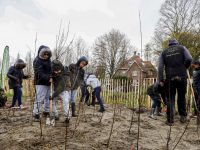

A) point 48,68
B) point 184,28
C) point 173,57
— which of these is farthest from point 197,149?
point 184,28

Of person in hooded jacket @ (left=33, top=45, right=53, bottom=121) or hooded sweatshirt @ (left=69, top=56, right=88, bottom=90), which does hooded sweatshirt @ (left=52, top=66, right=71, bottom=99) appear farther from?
hooded sweatshirt @ (left=69, top=56, right=88, bottom=90)

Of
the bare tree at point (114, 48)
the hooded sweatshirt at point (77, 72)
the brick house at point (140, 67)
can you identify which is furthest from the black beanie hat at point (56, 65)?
the bare tree at point (114, 48)

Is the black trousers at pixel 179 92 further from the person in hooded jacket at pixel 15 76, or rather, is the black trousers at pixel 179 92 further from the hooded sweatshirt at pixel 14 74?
the hooded sweatshirt at pixel 14 74

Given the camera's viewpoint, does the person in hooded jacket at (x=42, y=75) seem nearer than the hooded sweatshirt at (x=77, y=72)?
Yes

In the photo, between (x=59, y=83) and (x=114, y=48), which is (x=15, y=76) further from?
(x=114, y=48)

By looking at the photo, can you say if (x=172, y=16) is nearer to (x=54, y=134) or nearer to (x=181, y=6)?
(x=181, y=6)

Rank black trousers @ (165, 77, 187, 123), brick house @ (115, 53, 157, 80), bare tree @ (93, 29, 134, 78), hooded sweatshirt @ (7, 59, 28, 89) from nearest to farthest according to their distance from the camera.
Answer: brick house @ (115, 53, 157, 80)
black trousers @ (165, 77, 187, 123)
hooded sweatshirt @ (7, 59, 28, 89)
bare tree @ (93, 29, 134, 78)

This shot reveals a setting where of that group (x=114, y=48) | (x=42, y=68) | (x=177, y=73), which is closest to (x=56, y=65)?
(x=42, y=68)

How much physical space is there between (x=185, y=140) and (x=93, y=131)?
1481mm

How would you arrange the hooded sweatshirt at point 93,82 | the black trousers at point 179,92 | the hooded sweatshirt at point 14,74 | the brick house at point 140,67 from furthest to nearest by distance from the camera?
the hooded sweatshirt at point 93,82 < the hooded sweatshirt at point 14,74 < the black trousers at point 179,92 < the brick house at point 140,67


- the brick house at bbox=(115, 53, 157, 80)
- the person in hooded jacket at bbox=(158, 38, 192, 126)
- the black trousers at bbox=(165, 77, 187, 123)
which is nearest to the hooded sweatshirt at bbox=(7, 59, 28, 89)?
the brick house at bbox=(115, 53, 157, 80)

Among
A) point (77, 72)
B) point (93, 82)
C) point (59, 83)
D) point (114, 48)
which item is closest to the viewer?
point (59, 83)

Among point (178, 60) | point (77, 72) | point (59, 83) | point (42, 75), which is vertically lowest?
point (59, 83)

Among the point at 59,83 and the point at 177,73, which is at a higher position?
the point at 177,73
